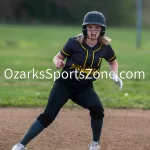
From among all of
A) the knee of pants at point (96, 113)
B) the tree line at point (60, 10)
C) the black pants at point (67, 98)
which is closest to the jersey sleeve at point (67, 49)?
the black pants at point (67, 98)

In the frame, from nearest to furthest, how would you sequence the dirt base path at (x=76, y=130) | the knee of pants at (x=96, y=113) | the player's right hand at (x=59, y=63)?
the player's right hand at (x=59, y=63) → the knee of pants at (x=96, y=113) → the dirt base path at (x=76, y=130)

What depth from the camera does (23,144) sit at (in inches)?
225

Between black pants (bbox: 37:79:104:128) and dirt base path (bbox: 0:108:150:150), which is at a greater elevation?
black pants (bbox: 37:79:104:128)

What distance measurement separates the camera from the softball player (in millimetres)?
5645

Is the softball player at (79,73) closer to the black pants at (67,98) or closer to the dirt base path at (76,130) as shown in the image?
the black pants at (67,98)

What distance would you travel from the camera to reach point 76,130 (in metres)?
7.25

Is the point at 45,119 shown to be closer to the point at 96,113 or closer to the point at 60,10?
the point at 96,113

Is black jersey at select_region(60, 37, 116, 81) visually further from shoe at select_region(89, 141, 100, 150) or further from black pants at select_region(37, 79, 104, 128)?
shoe at select_region(89, 141, 100, 150)

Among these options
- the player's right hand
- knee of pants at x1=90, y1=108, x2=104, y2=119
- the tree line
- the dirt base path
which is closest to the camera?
the player's right hand

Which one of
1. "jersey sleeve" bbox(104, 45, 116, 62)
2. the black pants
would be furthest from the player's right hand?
"jersey sleeve" bbox(104, 45, 116, 62)

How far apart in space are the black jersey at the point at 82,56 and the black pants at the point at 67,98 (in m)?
0.16

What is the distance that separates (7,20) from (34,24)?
8.59ft

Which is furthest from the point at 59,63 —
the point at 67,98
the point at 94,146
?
the point at 94,146

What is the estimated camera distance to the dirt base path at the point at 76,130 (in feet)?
20.9
